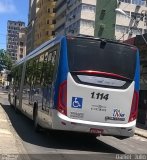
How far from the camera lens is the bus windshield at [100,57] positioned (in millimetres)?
14445

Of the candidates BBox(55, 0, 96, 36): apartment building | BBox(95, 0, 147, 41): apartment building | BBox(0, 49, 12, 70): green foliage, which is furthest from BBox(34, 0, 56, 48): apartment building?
BBox(95, 0, 147, 41): apartment building

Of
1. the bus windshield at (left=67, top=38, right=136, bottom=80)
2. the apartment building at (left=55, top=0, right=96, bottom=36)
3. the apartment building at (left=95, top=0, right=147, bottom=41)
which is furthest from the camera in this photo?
the apartment building at (left=95, top=0, right=147, bottom=41)

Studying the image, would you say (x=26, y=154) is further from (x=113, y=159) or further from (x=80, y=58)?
(x=80, y=58)

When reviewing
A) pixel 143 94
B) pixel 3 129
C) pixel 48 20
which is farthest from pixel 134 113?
pixel 48 20

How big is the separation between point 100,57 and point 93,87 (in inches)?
37.0

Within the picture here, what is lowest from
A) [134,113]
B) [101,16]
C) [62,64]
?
[134,113]

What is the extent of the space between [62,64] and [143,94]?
21.1 metres

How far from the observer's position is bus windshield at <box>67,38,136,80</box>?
14445 millimetres

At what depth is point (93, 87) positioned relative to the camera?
1434 cm

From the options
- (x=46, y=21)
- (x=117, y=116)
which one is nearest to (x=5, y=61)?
(x=46, y=21)

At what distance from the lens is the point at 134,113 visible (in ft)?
48.7

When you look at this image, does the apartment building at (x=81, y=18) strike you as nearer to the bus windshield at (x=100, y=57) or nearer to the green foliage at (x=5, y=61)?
the green foliage at (x=5, y=61)

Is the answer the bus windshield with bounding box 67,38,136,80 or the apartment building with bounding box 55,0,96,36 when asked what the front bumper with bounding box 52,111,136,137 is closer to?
the bus windshield with bounding box 67,38,136,80

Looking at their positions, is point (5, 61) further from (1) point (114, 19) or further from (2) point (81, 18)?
(2) point (81, 18)
